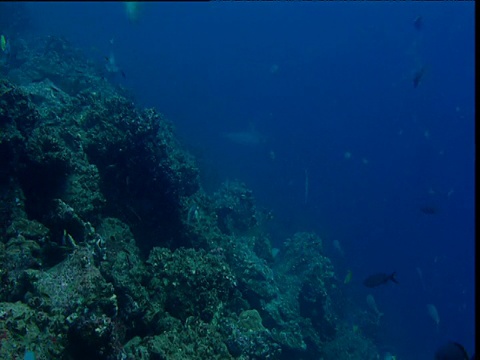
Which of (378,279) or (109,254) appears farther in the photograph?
(378,279)

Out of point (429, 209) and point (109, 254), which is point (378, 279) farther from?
point (109, 254)

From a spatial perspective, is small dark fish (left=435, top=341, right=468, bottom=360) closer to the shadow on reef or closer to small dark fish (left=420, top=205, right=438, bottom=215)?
the shadow on reef

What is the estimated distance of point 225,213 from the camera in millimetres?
15883

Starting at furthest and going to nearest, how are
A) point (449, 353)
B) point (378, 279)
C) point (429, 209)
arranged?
1. point (429, 209)
2. point (378, 279)
3. point (449, 353)

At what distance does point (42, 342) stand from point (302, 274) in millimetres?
13991

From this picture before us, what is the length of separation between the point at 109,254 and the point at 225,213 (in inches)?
368

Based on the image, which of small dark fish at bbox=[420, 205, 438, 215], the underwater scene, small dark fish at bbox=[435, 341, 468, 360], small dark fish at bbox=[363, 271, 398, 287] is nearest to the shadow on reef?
the underwater scene

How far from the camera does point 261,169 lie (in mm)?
46312

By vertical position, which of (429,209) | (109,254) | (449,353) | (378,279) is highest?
(429,209)

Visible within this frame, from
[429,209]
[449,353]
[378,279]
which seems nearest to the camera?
[449,353]

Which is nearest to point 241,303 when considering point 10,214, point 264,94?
point 10,214

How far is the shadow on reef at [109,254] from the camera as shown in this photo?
493 cm

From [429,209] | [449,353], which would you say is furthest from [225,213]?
[449,353]

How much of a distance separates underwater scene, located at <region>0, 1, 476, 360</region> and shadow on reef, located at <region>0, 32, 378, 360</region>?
1.4 inches
